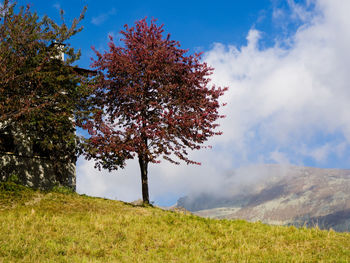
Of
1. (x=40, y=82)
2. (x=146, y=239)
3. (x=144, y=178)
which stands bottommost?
(x=146, y=239)

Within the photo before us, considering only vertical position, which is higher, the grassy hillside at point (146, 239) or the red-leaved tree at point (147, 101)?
the red-leaved tree at point (147, 101)

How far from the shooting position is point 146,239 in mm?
11102

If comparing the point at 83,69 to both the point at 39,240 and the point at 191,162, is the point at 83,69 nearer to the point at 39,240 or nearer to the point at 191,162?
the point at 191,162

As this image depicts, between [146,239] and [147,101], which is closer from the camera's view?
[146,239]

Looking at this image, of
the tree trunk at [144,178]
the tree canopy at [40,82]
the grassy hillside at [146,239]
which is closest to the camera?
the grassy hillside at [146,239]

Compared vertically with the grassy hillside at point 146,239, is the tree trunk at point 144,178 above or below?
above

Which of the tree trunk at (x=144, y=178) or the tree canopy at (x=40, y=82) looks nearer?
the tree canopy at (x=40, y=82)

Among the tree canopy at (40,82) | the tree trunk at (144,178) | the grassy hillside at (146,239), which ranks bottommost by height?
the grassy hillside at (146,239)

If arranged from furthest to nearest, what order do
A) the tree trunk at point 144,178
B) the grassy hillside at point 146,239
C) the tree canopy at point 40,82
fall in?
the tree trunk at point 144,178
the tree canopy at point 40,82
the grassy hillside at point 146,239

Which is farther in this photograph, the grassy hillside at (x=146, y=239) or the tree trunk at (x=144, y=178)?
the tree trunk at (x=144, y=178)

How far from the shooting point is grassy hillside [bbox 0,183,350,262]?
9.55m

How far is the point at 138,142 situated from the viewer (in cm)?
1983

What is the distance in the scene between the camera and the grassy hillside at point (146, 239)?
31.3 feet

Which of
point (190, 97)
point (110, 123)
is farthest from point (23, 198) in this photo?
point (190, 97)
